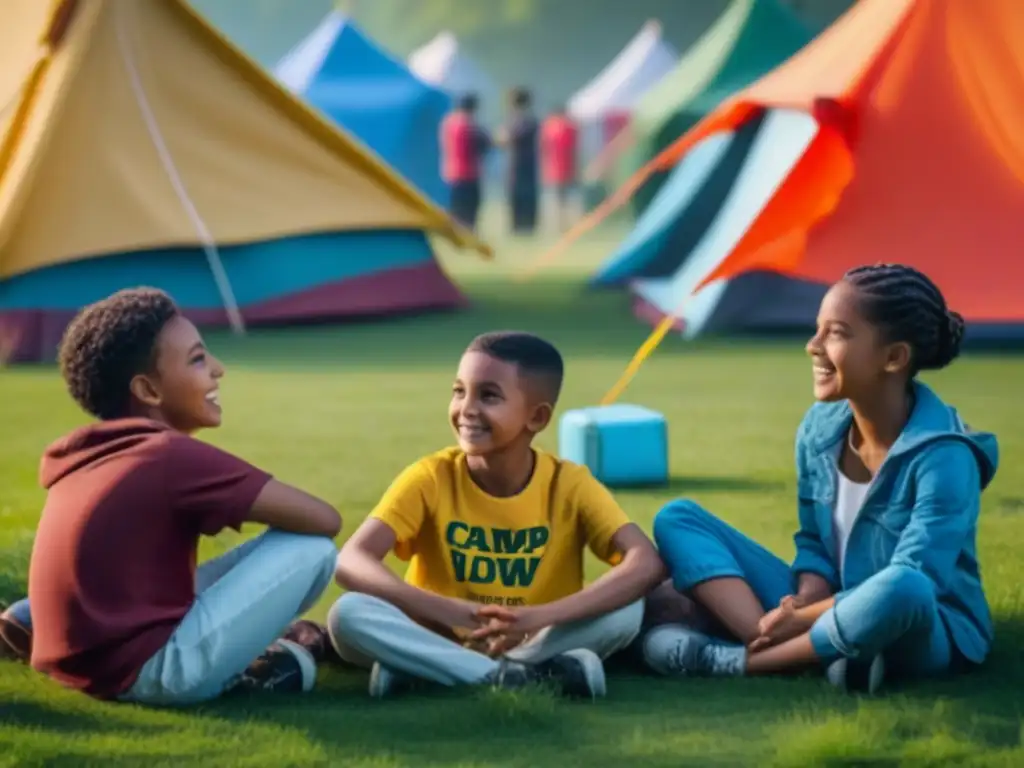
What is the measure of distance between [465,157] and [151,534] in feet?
47.2

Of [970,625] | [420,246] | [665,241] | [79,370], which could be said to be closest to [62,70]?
[420,246]

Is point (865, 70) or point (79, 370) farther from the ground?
point (865, 70)

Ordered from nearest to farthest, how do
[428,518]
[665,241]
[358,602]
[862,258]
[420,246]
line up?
[358,602] → [428,518] → [862,258] → [420,246] → [665,241]

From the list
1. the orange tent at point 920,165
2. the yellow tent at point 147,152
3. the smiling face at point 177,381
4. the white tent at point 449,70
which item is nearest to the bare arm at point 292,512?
the smiling face at point 177,381

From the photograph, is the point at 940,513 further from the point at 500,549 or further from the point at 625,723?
the point at 500,549

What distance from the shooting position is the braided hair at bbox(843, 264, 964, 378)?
3.69 metres

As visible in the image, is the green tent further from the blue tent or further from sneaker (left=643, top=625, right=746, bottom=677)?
sneaker (left=643, top=625, right=746, bottom=677)

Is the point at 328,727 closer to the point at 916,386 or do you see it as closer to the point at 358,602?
the point at 358,602

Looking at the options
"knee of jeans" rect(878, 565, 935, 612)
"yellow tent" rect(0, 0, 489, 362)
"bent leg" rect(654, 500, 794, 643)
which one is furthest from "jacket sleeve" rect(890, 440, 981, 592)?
"yellow tent" rect(0, 0, 489, 362)

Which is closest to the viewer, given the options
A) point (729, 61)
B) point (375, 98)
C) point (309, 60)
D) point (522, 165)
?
point (729, 61)

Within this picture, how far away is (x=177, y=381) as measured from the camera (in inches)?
141

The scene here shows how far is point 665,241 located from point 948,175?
3.60 m

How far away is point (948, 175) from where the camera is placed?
8.63m

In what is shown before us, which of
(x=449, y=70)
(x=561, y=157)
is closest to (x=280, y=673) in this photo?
(x=561, y=157)
